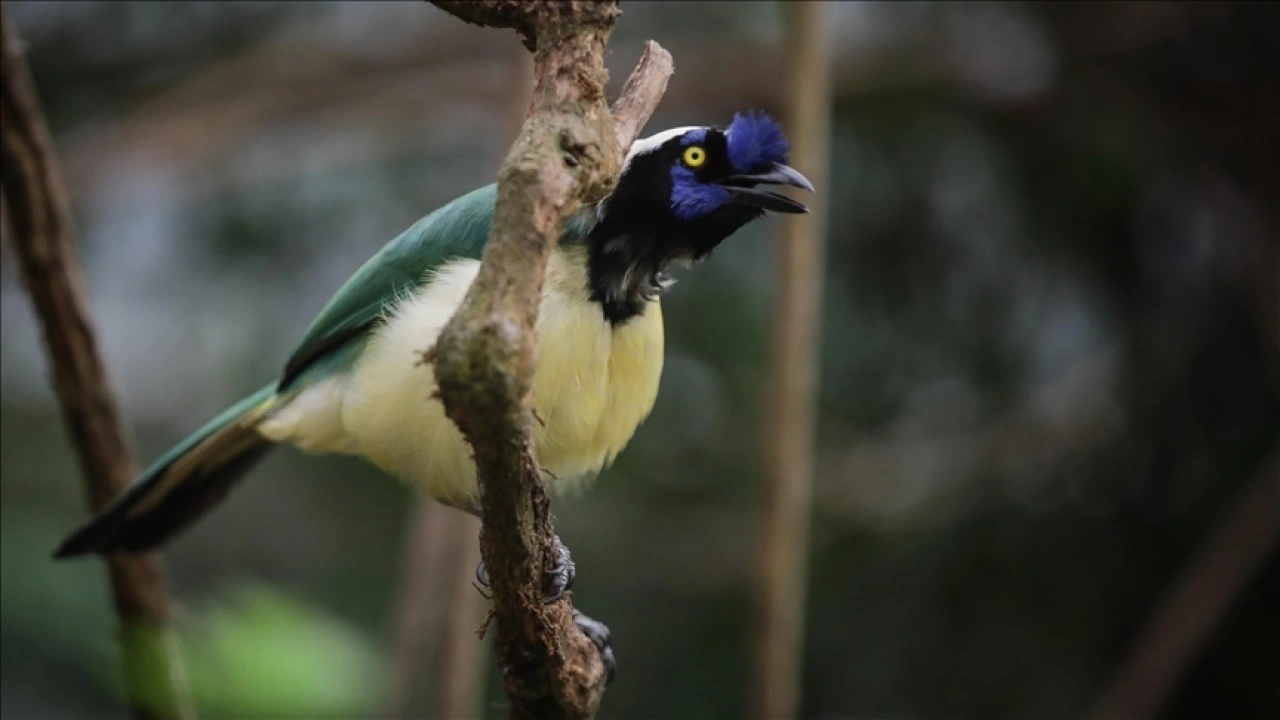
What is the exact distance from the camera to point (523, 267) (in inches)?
65.9

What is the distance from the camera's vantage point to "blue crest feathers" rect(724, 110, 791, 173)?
300 centimetres

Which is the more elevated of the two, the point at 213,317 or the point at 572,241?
the point at 572,241

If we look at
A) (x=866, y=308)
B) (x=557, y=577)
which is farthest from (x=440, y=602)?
(x=866, y=308)

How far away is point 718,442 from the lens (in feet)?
21.7

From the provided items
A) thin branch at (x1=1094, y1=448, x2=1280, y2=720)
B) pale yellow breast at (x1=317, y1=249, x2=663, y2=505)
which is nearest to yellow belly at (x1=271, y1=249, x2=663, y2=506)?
pale yellow breast at (x1=317, y1=249, x2=663, y2=505)

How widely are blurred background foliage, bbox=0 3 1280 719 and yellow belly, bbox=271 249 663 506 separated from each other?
2666 mm

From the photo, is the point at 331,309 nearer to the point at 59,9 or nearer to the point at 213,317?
the point at 213,317

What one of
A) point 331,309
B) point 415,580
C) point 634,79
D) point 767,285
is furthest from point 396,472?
point 767,285

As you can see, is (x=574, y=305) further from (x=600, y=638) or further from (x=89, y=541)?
(x=89, y=541)

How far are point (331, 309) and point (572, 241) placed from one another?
783 millimetres

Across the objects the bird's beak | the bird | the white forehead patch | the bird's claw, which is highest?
the white forehead patch

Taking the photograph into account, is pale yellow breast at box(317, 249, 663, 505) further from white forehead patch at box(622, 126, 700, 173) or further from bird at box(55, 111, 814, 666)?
white forehead patch at box(622, 126, 700, 173)

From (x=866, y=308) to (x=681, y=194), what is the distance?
3.42 meters

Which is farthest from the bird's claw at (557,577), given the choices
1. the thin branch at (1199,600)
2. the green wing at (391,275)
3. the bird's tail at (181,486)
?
the thin branch at (1199,600)
